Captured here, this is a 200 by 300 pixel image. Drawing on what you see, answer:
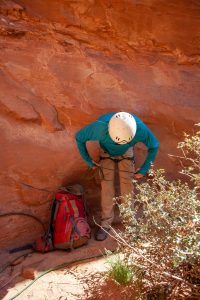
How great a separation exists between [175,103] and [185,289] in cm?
269

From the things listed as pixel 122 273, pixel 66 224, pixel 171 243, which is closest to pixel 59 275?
pixel 66 224

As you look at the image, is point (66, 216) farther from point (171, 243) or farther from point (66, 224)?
point (171, 243)

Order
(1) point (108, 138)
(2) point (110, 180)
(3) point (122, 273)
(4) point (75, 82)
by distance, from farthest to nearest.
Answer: (4) point (75, 82), (2) point (110, 180), (1) point (108, 138), (3) point (122, 273)

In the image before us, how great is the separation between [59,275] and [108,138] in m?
1.41

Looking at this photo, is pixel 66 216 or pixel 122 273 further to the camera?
pixel 66 216

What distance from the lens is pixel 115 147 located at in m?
4.10

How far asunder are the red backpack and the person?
23cm

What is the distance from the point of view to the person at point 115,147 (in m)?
3.80

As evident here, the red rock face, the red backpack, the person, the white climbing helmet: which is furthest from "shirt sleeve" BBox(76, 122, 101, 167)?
the red backpack

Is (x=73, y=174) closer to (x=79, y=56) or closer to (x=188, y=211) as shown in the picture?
(x=79, y=56)

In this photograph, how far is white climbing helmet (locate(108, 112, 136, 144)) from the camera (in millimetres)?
3742

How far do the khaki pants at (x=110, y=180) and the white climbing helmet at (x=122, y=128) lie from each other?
0.42 m

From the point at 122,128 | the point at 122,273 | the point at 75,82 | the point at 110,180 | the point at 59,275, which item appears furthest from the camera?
the point at 75,82

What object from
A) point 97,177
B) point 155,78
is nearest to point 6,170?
point 97,177
